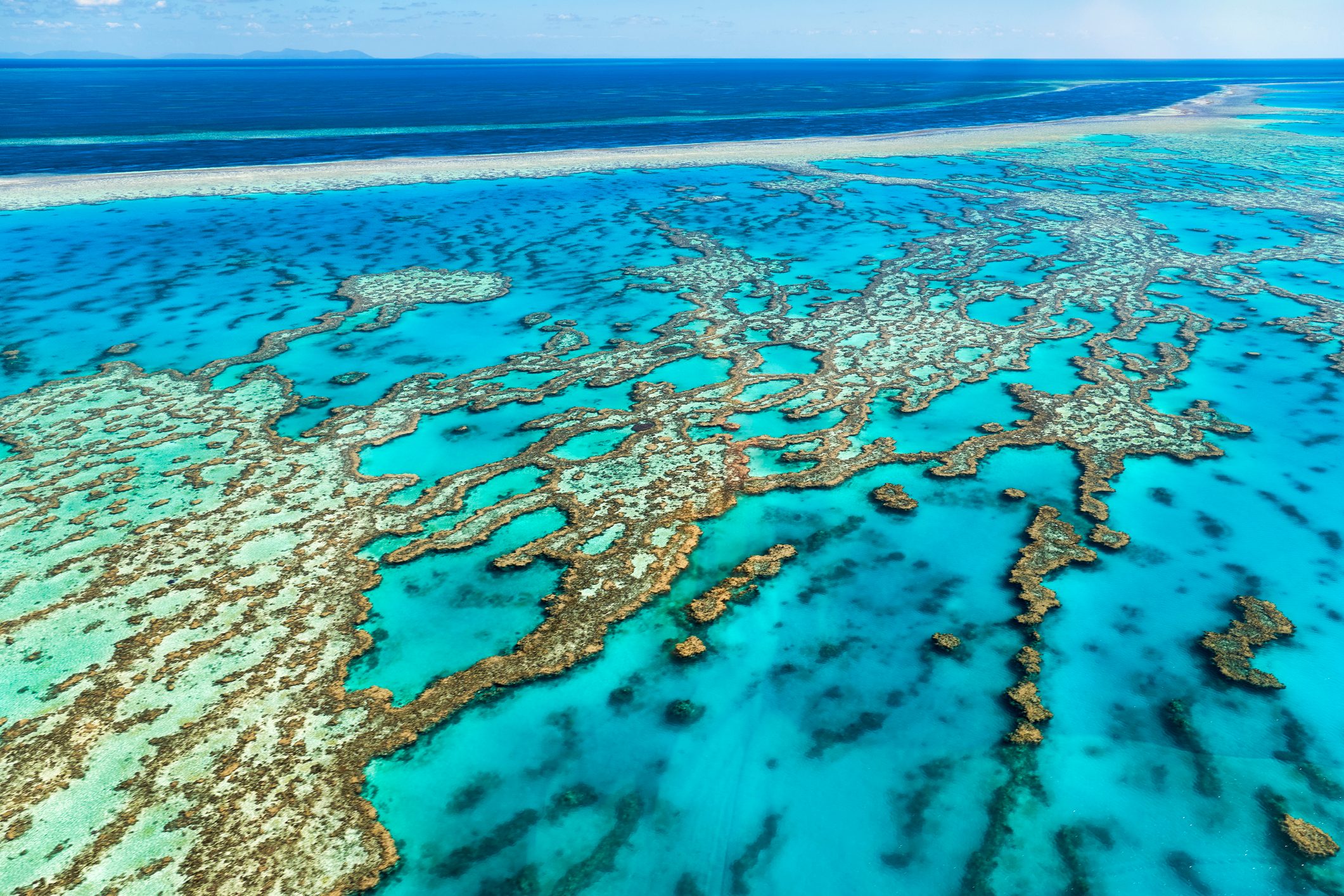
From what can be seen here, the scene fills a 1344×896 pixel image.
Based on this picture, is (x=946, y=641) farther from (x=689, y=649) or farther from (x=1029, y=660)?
(x=689, y=649)

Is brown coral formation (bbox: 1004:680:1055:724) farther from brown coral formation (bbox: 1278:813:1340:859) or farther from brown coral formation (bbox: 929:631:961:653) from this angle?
brown coral formation (bbox: 1278:813:1340:859)

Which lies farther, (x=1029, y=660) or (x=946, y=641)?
(x=946, y=641)

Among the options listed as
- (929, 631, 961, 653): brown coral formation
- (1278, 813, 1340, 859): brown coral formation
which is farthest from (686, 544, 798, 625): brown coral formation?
(1278, 813, 1340, 859): brown coral formation

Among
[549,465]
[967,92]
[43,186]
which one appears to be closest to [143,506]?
[549,465]

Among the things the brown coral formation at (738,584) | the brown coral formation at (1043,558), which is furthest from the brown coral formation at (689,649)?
the brown coral formation at (1043,558)

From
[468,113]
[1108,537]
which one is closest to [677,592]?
[1108,537]

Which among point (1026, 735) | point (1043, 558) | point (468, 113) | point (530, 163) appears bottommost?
point (1026, 735)

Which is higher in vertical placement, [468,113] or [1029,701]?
[468,113]
